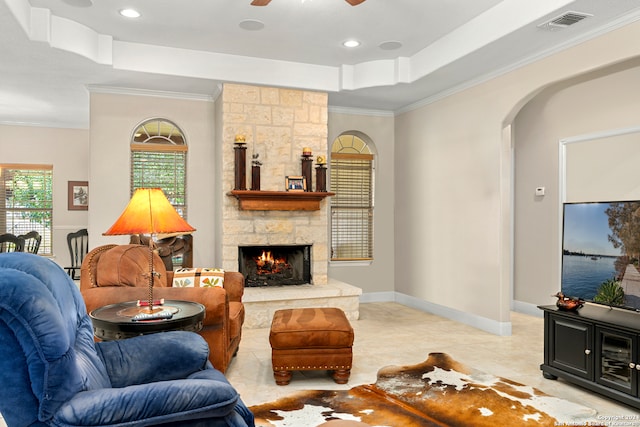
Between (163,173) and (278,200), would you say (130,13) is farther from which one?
(278,200)

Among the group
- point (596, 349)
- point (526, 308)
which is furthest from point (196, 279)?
point (526, 308)

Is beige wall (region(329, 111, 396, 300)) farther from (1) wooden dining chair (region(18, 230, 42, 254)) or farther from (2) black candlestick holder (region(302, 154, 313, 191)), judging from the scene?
(1) wooden dining chair (region(18, 230, 42, 254))

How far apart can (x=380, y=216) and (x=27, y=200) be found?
6.25m

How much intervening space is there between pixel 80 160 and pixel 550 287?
7.81m

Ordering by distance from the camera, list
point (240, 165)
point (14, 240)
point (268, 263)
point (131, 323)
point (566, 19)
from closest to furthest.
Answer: point (131, 323) → point (566, 19) → point (240, 165) → point (268, 263) → point (14, 240)

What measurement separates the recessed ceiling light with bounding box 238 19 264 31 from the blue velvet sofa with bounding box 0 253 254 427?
10.6ft

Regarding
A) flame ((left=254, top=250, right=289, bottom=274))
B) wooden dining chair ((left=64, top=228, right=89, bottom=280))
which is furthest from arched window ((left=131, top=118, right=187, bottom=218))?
wooden dining chair ((left=64, top=228, right=89, bottom=280))

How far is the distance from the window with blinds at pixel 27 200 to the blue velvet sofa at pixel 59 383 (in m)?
7.63

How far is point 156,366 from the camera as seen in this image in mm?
2215

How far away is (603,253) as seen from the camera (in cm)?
342

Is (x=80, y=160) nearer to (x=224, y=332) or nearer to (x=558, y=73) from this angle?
(x=224, y=332)

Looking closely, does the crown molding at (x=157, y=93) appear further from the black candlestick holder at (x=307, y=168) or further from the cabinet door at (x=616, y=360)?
the cabinet door at (x=616, y=360)

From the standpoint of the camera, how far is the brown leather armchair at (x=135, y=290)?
3312 millimetres

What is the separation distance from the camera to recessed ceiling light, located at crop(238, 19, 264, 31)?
4.52 meters
